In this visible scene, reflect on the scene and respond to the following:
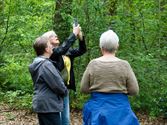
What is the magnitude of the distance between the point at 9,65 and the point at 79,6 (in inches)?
113

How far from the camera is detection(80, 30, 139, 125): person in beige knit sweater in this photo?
4316 millimetres

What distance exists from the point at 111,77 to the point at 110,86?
95mm

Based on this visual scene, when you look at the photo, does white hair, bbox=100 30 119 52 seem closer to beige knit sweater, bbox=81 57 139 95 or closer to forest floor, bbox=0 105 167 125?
beige knit sweater, bbox=81 57 139 95

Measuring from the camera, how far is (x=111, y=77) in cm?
432

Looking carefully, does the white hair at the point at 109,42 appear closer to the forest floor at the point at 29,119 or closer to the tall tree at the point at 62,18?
the tall tree at the point at 62,18

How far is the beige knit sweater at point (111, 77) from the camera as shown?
4.32 meters

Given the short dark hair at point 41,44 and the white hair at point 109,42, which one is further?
the short dark hair at point 41,44

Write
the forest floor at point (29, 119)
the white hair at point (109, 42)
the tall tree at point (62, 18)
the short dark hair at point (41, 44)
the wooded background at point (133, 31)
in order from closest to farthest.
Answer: the white hair at point (109, 42), the short dark hair at point (41, 44), the wooded background at point (133, 31), the tall tree at point (62, 18), the forest floor at point (29, 119)

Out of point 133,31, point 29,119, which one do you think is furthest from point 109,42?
point 29,119

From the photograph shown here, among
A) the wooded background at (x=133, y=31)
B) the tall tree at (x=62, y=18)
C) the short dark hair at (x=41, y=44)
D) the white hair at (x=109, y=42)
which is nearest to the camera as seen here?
the white hair at (x=109, y=42)

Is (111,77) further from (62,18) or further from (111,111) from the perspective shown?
(62,18)

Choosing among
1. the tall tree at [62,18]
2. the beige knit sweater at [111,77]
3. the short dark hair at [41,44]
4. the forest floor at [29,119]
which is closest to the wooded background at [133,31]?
the tall tree at [62,18]

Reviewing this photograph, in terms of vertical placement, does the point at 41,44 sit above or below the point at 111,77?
above

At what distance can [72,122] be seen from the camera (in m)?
8.70
